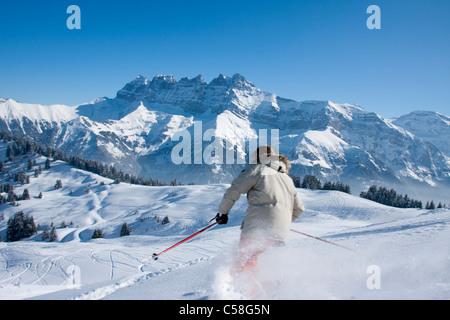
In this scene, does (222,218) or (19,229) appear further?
(19,229)

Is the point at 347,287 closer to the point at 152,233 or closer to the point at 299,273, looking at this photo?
the point at 299,273

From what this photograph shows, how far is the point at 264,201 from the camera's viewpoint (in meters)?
5.29

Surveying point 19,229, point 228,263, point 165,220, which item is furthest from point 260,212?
point 19,229

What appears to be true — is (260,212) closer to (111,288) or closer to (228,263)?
(228,263)

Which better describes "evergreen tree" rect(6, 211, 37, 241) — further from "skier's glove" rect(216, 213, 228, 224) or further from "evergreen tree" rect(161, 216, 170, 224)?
"skier's glove" rect(216, 213, 228, 224)

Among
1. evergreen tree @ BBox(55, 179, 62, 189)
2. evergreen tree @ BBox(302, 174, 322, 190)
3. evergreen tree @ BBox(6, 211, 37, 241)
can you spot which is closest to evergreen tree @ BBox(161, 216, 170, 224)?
evergreen tree @ BBox(6, 211, 37, 241)

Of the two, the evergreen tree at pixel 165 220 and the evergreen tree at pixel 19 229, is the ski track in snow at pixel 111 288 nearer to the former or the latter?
the evergreen tree at pixel 165 220

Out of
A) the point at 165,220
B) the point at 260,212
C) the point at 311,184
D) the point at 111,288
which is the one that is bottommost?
the point at 165,220

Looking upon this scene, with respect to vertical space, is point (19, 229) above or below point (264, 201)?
below

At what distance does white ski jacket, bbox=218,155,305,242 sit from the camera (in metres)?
5.25

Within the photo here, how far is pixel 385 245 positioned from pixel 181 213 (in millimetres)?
61411

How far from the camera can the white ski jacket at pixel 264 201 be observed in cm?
525

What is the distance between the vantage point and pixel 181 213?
66.5 metres

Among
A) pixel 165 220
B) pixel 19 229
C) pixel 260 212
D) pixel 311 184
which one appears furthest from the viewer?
pixel 311 184
